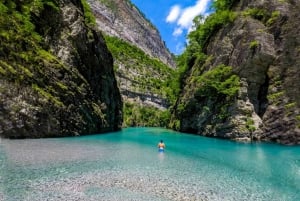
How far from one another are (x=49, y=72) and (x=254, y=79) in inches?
1468

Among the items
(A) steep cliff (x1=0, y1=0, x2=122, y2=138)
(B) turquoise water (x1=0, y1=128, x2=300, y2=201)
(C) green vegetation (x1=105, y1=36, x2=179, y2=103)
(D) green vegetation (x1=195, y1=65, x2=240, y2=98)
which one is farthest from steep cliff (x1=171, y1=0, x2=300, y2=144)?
(C) green vegetation (x1=105, y1=36, x2=179, y2=103)

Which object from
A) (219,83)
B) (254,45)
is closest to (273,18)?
(254,45)

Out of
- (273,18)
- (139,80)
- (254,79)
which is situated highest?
(139,80)

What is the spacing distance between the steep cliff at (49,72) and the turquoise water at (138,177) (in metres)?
13.0

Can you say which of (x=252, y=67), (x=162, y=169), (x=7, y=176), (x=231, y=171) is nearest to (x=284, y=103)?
(x=252, y=67)

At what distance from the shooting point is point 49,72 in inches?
2226

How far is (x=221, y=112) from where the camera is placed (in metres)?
66.2

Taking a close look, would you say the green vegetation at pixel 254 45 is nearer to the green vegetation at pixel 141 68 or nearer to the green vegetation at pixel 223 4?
the green vegetation at pixel 223 4

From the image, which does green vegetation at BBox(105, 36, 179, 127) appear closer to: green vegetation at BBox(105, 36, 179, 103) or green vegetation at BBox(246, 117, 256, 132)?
green vegetation at BBox(105, 36, 179, 103)

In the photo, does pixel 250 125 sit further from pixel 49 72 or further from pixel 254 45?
pixel 49 72

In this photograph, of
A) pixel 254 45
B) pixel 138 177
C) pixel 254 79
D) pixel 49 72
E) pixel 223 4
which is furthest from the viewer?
pixel 223 4

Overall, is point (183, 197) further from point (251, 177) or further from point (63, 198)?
point (251, 177)

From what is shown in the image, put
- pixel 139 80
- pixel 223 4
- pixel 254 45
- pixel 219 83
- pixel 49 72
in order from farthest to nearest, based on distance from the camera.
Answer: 1. pixel 139 80
2. pixel 223 4
3. pixel 219 83
4. pixel 254 45
5. pixel 49 72

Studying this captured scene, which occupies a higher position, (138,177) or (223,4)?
(223,4)
